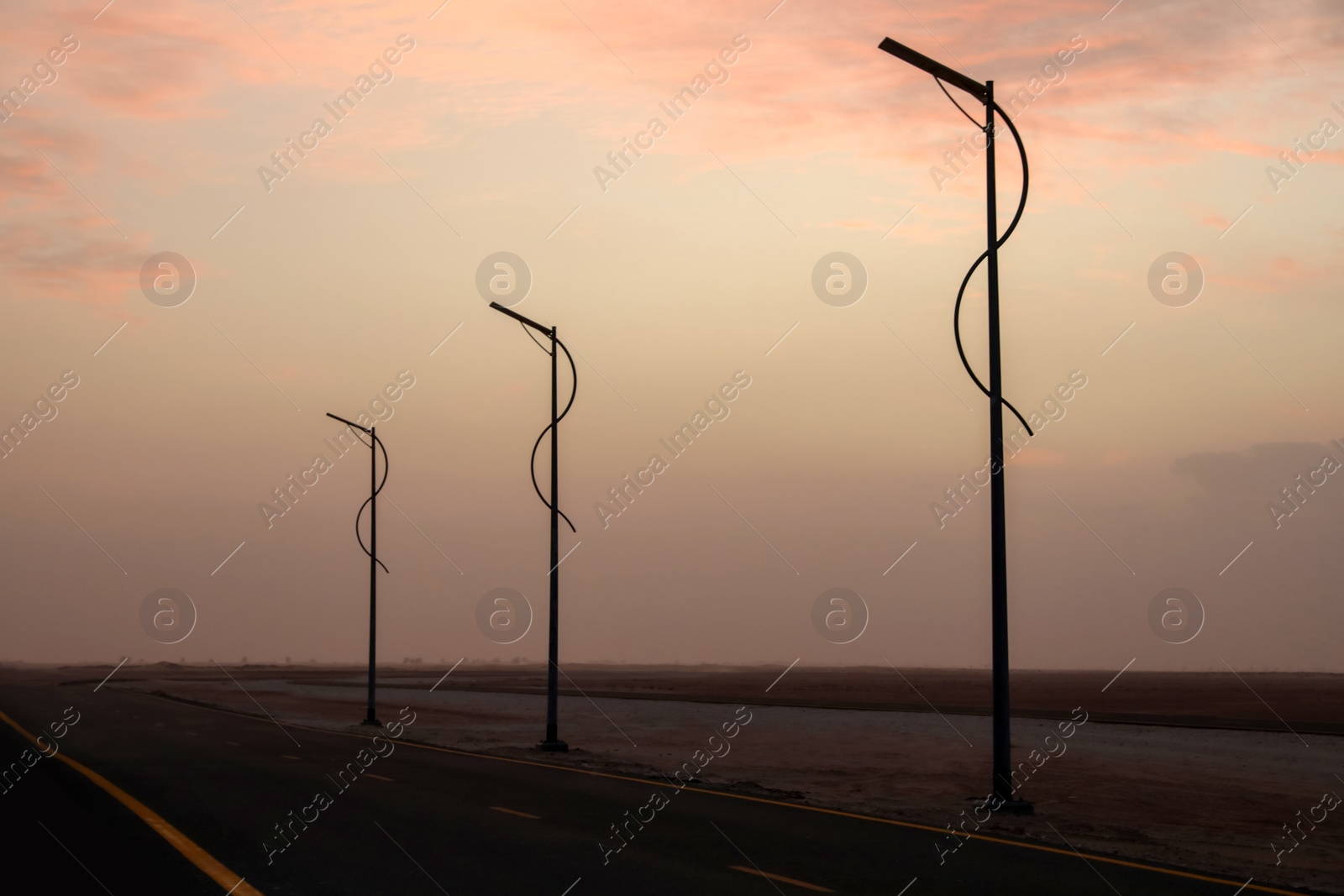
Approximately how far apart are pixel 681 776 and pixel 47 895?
14112mm

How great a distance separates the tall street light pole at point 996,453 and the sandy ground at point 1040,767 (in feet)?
2.83

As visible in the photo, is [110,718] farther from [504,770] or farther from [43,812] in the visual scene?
[43,812]

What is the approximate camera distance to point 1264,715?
52.2 m

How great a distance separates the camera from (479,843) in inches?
550

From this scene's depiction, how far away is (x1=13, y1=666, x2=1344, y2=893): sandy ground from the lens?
15820mm

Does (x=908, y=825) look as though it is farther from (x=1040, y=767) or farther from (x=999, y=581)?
(x=1040, y=767)

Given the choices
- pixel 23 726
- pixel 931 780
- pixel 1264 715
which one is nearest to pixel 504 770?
pixel 931 780

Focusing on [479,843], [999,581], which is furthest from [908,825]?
[479,843]

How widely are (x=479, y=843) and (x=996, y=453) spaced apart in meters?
8.81

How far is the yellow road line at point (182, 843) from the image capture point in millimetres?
11211

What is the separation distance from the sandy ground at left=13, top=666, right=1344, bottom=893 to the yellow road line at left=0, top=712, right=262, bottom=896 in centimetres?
733
